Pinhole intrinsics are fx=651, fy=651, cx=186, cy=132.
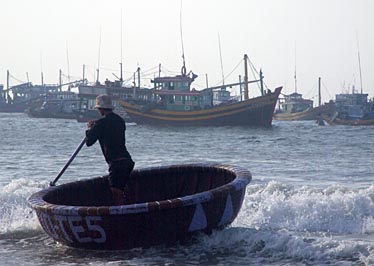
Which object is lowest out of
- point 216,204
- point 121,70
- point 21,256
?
point 21,256

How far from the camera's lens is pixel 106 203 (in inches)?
364

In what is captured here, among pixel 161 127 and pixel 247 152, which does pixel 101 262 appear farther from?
pixel 161 127

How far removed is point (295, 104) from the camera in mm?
96188

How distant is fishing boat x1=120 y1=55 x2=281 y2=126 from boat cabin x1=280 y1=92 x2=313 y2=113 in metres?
42.6

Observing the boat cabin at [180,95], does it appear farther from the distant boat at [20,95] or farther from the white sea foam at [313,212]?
the distant boat at [20,95]

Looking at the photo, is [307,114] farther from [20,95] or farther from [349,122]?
[20,95]

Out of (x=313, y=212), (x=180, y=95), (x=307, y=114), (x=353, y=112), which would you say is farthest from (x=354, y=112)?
(x=313, y=212)

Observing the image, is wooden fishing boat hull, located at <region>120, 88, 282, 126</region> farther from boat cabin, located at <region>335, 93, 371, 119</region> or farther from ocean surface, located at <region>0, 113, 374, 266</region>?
ocean surface, located at <region>0, 113, 374, 266</region>

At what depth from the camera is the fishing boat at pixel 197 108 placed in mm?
50969

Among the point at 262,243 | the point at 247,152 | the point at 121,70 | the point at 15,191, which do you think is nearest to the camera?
the point at 262,243

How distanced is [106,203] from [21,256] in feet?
5.86

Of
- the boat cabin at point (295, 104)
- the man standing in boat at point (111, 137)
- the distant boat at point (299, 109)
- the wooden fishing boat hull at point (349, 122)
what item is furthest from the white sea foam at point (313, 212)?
the boat cabin at point (295, 104)

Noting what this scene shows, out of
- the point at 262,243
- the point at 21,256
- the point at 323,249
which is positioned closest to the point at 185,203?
the point at 262,243

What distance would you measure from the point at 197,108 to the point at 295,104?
4642cm
